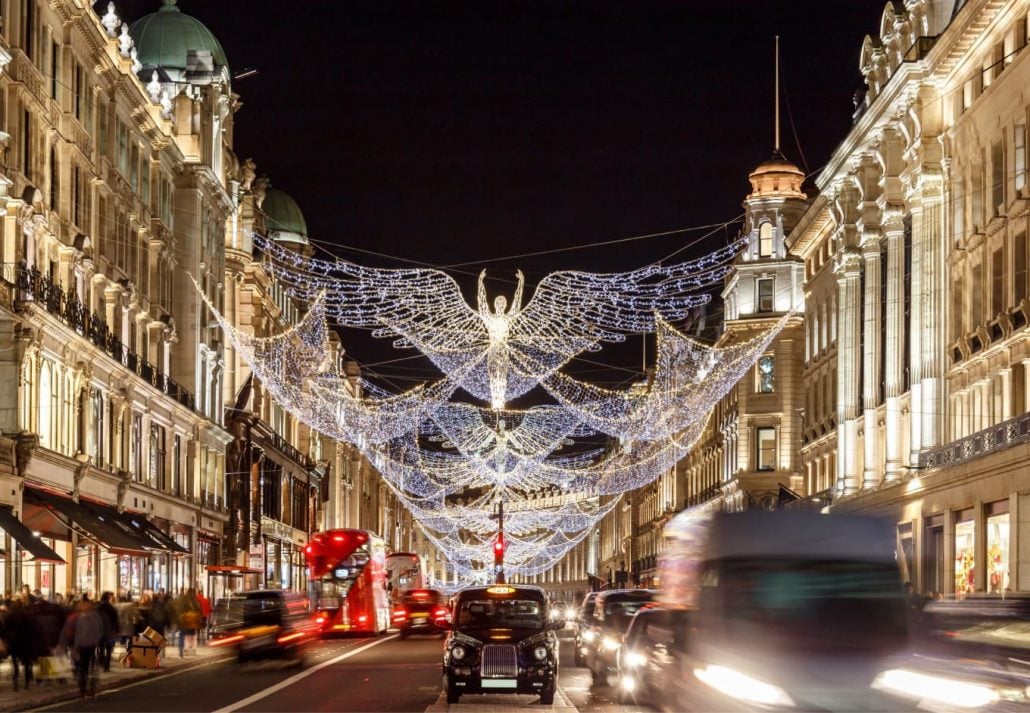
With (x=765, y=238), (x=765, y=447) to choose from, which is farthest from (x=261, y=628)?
(x=765, y=238)

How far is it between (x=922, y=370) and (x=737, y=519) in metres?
35.7

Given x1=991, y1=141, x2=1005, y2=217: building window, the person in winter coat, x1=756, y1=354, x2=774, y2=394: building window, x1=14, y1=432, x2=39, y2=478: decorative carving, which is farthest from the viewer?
x1=756, y1=354, x2=774, y2=394: building window

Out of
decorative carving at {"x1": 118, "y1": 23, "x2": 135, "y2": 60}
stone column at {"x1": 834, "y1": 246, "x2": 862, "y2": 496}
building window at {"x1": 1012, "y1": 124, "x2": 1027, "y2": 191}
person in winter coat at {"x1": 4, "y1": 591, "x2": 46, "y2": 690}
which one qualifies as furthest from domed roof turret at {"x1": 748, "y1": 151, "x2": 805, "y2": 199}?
person in winter coat at {"x1": 4, "y1": 591, "x2": 46, "y2": 690}

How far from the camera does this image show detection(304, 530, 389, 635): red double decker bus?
191 ft

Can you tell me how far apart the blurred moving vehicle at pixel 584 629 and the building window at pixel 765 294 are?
53016mm

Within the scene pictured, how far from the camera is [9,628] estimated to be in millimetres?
31766

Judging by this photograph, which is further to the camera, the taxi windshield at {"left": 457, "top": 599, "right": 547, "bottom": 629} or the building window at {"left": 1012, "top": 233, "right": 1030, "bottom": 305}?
the building window at {"left": 1012, "top": 233, "right": 1030, "bottom": 305}

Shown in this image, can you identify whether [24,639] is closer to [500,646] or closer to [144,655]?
[144,655]

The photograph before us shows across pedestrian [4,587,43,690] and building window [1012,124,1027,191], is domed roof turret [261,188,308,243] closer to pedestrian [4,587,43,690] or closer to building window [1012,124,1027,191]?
building window [1012,124,1027,191]

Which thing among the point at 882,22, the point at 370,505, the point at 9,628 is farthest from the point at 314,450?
the point at 9,628

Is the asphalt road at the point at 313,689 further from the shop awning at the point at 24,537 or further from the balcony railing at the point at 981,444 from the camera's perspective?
the balcony railing at the point at 981,444

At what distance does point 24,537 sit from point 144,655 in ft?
16.7

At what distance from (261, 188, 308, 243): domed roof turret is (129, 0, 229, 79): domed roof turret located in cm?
2989

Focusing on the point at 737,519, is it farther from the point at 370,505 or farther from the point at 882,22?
the point at 370,505
